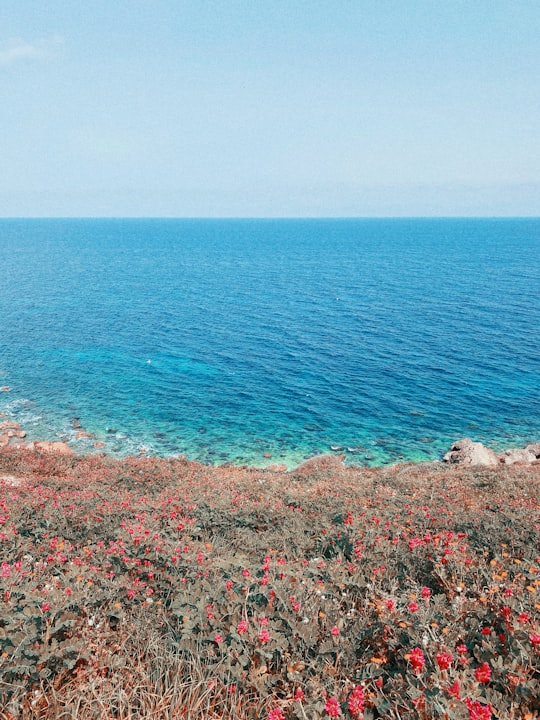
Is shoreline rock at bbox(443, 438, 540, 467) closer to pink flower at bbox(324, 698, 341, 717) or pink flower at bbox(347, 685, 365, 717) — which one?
pink flower at bbox(347, 685, 365, 717)

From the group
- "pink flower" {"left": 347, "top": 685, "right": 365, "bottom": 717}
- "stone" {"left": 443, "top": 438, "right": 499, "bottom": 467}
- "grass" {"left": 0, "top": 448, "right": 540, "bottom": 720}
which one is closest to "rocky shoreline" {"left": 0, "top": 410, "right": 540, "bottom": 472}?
"stone" {"left": 443, "top": 438, "right": 499, "bottom": 467}

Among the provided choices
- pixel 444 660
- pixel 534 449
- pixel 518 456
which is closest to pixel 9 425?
pixel 444 660

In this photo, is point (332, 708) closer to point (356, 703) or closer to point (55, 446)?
point (356, 703)

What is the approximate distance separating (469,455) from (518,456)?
178 inches

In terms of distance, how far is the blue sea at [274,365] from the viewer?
142ft

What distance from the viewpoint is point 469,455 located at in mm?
35719

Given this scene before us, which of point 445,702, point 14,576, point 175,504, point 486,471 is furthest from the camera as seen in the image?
point 486,471

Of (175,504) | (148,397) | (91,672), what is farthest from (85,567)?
(148,397)

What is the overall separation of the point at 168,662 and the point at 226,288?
106 m

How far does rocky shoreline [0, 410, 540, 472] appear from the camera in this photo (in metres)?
35.2

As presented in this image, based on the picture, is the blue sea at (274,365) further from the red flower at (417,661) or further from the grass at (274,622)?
the red flower at (417,661)

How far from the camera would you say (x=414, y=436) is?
141 feet

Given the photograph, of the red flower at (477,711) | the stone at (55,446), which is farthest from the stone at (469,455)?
the stone at (55,446)

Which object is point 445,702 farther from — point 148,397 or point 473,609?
point 148,397
